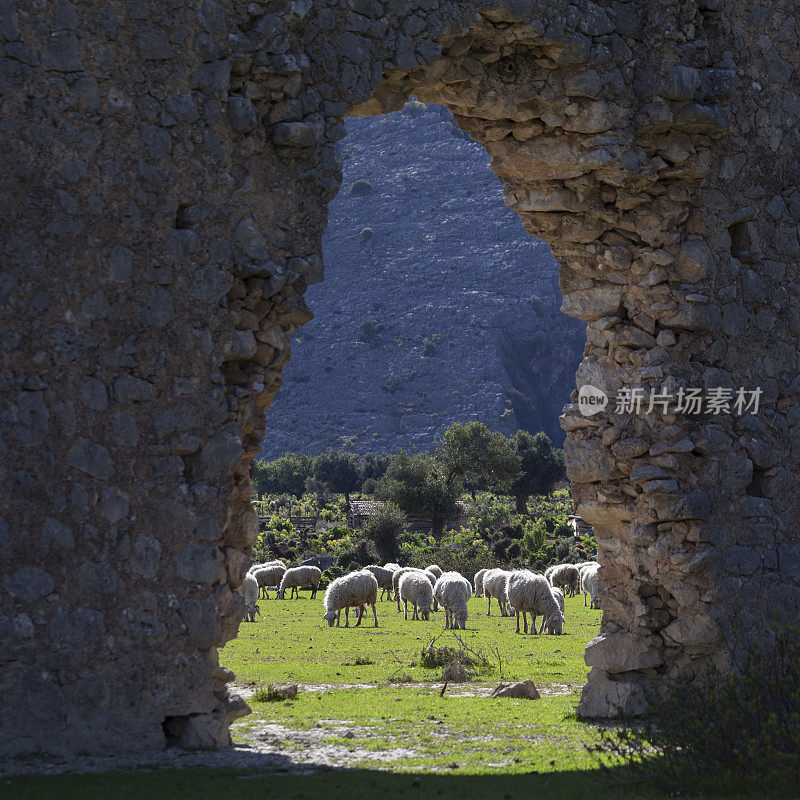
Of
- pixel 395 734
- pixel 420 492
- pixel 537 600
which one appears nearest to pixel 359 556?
pixel 420 492

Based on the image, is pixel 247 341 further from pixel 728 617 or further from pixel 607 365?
pixel 728 617

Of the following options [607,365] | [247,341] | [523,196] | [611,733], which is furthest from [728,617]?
[247,341]

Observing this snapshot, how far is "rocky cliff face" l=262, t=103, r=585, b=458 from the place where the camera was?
86.6m

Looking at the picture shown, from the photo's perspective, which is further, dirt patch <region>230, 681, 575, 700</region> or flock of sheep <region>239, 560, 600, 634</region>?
flock of sheep <region>239, 560, 600, 634</region>

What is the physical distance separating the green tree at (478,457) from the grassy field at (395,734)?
101ft

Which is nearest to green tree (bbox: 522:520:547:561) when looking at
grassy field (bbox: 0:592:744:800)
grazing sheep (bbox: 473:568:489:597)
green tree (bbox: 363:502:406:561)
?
green tree (bbox: 363:502:406:561)

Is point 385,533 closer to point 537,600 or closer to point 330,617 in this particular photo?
point 330,617

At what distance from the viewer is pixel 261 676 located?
12641mm

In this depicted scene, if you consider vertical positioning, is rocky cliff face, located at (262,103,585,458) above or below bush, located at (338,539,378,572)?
above

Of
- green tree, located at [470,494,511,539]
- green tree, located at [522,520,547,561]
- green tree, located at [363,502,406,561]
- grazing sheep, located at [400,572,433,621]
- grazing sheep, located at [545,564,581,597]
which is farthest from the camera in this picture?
green tree, located at [470,494,511,539]

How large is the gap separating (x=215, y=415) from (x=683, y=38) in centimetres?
540

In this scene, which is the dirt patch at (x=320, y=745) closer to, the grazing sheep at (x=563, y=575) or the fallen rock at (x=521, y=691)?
the fallen rock at (x=521, y=691)

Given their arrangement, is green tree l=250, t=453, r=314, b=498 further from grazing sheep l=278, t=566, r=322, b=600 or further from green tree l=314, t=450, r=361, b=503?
grazing sheep l=278, t=566, r=322, b=600

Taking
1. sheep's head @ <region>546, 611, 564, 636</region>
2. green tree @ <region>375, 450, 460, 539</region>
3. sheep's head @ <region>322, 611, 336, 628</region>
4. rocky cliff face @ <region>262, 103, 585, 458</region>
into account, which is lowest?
sheep's head @ <region>322, 611, 336, 628</region>
